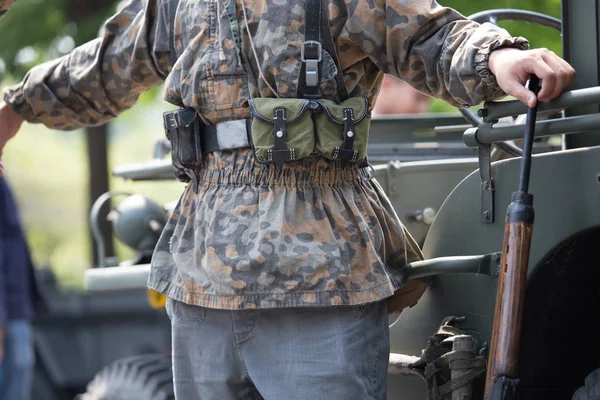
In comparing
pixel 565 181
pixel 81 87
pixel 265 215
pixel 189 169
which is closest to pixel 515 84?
pixel 565 181

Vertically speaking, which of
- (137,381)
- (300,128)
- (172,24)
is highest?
(172,24)

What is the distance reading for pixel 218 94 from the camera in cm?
243

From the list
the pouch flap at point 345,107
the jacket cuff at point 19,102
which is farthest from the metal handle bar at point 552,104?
the jacket cuff at point 19,102

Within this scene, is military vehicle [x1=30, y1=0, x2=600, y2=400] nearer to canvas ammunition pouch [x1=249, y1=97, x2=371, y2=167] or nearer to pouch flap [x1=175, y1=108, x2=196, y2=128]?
canvas ammunition pouch [x1=249, y1=97, x2=371, y2=167]

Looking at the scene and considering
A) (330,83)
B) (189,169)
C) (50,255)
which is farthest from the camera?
(50,255)

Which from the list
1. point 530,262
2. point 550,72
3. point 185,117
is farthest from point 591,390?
point 185,117

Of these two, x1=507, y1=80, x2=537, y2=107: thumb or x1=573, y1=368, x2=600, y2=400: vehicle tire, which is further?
x1=573, y1=368, x2=600, y2=400: vehicle tire

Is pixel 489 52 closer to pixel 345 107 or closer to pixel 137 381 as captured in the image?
pixel 345 107

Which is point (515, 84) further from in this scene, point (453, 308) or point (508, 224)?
point (453, 308)

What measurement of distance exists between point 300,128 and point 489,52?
1.48 ft

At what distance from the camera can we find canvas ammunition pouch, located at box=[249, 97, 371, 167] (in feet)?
7.67

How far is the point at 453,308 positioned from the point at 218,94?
2.63 ft

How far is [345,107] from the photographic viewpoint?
7.77 ft

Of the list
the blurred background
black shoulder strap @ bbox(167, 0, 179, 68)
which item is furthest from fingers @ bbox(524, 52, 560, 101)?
the blurred background
